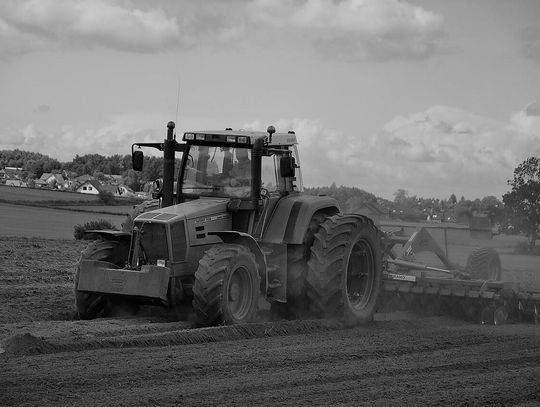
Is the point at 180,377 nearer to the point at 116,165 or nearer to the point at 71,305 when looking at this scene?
the point at 71,305

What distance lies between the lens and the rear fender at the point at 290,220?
12.3 meters

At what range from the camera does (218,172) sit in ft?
40.8

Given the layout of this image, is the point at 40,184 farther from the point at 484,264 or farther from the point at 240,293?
the point at 240,293

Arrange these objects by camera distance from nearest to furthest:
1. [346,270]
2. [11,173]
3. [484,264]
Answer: [346,270], [484,264], [11,173]

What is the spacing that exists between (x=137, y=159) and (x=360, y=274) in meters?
3.71

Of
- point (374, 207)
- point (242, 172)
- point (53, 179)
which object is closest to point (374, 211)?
point (374, 207)

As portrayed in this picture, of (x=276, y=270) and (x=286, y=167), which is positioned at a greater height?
(x=286, y=167)

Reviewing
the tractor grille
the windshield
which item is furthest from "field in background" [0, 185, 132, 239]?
the tractor grille

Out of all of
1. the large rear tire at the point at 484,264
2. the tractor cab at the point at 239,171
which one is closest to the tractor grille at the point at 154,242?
the tractor cab at the point at 239,171

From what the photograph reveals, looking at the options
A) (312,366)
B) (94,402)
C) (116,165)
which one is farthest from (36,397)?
(116,165)

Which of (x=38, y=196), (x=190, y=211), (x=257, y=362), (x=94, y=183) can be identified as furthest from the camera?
(x=94, y=183)

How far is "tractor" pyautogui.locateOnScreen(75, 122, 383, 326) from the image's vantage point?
11250 mm

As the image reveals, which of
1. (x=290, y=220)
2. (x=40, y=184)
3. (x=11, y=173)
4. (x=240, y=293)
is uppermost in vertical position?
(x=11, y=173)

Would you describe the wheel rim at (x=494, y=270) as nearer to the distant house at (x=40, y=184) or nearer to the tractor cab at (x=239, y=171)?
the tractor cab at (x=239, y=171)
